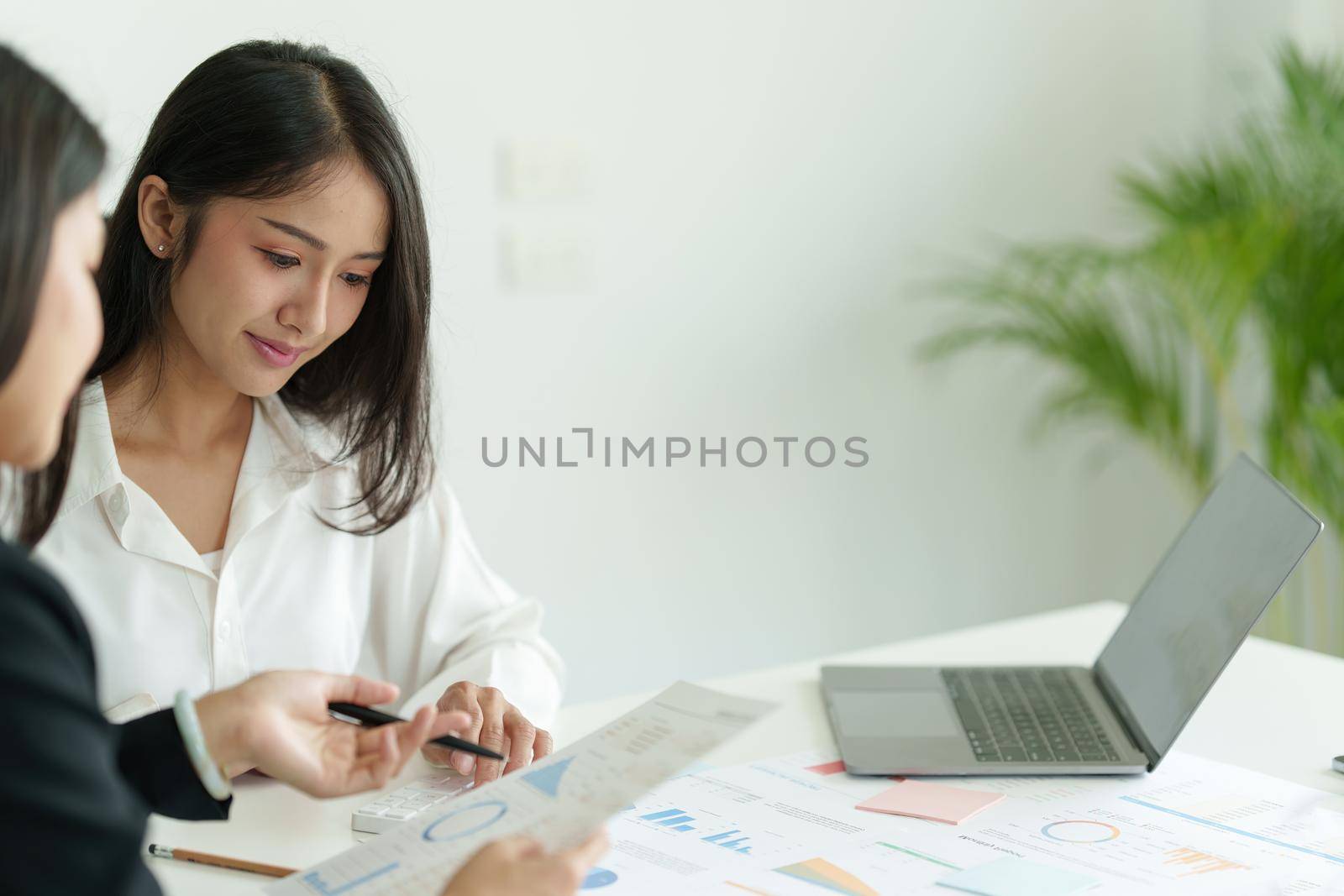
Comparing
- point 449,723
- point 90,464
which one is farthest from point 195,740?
point 90,464

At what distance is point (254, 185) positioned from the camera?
129cm

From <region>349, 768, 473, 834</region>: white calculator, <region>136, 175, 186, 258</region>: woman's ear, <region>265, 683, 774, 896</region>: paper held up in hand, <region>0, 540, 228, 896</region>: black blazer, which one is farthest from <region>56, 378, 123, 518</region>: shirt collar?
<region>0, 540, 228, 896</region>: black blazer

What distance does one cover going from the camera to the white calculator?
3.63 ft

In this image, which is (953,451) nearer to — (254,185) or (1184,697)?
(1184,697)

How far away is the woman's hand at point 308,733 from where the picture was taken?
0.86 metres

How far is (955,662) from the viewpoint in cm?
164

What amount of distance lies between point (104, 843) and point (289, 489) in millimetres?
816

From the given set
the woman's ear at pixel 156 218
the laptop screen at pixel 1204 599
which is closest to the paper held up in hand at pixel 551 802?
the laptop screen at pixel 1204 599

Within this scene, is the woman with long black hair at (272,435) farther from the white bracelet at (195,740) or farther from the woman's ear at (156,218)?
the white bracelet at (195,740)

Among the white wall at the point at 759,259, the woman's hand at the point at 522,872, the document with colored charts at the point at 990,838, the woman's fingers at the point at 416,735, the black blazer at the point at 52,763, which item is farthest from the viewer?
the white wall at the point at 759,259

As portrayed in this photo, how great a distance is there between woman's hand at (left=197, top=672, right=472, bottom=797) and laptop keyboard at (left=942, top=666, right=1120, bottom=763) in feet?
1.94

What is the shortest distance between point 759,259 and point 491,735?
1.68 meters

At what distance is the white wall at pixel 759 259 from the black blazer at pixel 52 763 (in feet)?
5.01

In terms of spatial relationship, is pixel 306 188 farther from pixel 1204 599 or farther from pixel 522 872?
pixel 1204 599
